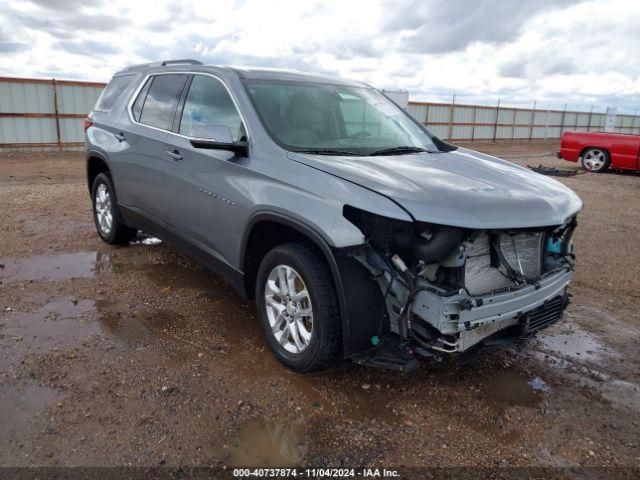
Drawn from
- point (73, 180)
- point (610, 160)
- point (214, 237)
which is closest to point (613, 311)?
point (214, 237)

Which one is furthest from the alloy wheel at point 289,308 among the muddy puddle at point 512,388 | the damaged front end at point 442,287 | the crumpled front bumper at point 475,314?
the muddy puddle at point 512,388

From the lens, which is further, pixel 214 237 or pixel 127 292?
pixel 127 292

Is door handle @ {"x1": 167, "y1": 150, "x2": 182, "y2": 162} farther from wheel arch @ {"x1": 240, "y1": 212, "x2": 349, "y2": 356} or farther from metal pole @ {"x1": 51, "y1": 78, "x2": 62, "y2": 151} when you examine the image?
metal pole @ {"x1": 51, "y1": 78, "x2": 62, "y2": 151}

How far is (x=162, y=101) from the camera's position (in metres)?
4.76

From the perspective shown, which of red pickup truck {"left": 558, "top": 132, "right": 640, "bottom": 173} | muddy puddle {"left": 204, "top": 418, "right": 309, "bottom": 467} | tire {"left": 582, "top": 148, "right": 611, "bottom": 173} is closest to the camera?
muddy puddle {"left": 204, "top": 418, "right": 309, "bottom": 467}

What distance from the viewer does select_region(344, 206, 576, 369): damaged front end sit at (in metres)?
2.83

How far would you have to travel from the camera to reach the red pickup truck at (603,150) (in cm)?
1464

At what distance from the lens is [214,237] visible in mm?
3971

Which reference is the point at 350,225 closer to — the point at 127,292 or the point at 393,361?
the point at 393,361

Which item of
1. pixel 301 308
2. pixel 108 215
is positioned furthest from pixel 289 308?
pixel 108 215

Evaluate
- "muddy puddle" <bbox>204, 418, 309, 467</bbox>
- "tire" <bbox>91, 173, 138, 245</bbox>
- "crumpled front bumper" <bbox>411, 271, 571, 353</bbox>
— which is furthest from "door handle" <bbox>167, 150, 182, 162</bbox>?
"crumpled front bumper" <bbox>411, 271, 571, 353</bbox>

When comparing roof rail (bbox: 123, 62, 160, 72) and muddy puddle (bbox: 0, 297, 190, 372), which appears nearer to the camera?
muddy puddle (bbox: 0, 297, 190, 372)

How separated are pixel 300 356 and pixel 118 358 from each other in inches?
50.7

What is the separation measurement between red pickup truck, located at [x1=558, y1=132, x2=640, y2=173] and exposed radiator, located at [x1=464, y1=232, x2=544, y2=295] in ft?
44.3
